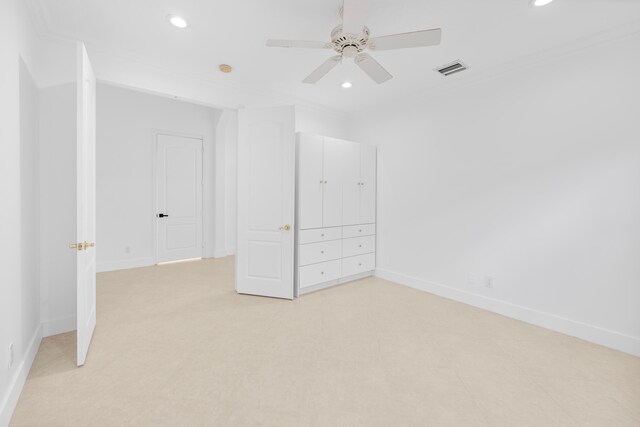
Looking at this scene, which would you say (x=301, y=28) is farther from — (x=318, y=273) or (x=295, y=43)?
→ (x=318, y=273)

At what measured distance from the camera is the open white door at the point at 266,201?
3.45m

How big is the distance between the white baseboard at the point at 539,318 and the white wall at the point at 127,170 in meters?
4.43

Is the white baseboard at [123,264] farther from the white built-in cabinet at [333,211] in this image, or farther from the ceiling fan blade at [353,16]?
the ceiling fan blade at [353,16]

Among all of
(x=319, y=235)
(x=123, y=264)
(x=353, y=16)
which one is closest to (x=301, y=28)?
(x=353, y=16)

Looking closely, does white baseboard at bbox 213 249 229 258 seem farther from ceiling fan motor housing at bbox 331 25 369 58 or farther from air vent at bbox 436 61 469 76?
air vent at bbox 436 61 469 76

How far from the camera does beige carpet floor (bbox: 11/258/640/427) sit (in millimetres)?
1678

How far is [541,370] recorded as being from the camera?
7.06ft

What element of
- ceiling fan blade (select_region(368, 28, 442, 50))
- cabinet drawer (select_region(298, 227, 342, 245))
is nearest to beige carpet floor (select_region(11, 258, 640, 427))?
cabinet drawer (select_region(298, 227, 342, 245))

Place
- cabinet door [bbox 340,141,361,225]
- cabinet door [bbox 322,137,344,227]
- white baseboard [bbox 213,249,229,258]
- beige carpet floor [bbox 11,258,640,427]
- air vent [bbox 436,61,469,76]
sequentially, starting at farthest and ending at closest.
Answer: white baseboard [bbox 213,249,229,258]
cabinet door [bbox 340,141,361,225]
cabinet door [bbox 322,137,344,227]
air vent [bbox 436,61,469,76]
beige carpet floor [bbox 11,258,640,427]

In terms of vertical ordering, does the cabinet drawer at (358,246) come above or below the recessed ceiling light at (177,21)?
below

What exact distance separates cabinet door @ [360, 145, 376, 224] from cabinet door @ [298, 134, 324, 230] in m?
0.79

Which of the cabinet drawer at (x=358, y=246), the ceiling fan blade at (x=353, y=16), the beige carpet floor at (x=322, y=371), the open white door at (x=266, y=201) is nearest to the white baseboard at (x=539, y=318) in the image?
the beige carpet floor at (x=322, y=371)

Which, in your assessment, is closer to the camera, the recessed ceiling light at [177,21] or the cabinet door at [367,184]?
the recessed ceiling light at [177,21]

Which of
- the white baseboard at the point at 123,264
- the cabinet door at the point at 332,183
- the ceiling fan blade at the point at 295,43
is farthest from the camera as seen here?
the white baseboard at the point at 123,264
